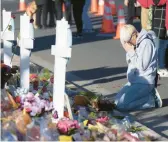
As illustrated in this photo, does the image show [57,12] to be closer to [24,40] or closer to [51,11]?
[51,11]

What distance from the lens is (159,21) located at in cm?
824

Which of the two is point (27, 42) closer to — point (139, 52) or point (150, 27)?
point (139, 52)

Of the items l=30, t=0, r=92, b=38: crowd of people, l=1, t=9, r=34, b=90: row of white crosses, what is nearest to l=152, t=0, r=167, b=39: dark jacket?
l=1, t=9, r=34, b=90: row of white crosses

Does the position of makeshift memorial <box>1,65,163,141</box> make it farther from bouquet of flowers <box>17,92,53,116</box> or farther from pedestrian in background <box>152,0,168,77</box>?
pedestrian in background <box>152,0,168,77</box>

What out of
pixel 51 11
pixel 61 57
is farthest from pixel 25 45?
pixel 51 11

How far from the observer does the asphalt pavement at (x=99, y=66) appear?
6.20m

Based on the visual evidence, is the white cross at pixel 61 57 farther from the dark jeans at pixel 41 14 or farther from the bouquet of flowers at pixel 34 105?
the dark jeans at pixel 41 14

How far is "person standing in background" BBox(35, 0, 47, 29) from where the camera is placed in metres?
13.1

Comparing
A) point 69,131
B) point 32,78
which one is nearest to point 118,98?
point 32,78

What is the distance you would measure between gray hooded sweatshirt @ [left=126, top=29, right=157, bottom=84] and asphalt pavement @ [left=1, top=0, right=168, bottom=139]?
0.40 m

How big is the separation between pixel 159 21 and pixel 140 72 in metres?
2.13

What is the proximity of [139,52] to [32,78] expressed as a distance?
55.2 inches

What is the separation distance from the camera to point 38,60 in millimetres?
9609

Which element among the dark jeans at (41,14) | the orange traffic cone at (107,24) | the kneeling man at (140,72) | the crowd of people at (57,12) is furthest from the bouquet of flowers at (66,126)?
the dark jeans at (41,14)
